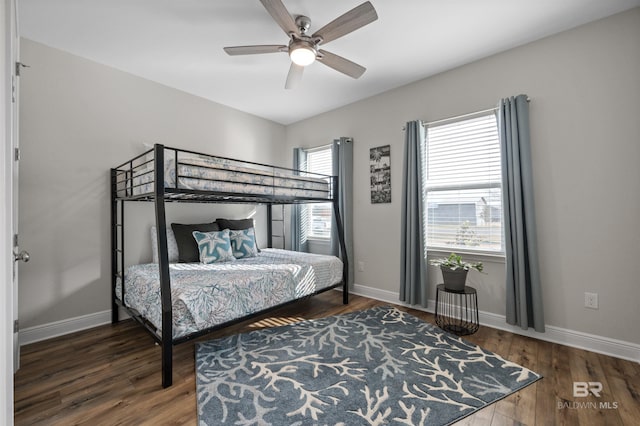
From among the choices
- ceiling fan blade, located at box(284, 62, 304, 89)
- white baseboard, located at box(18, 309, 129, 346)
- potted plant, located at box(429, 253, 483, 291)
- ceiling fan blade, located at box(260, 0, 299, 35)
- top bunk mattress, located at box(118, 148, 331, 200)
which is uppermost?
ceiling fan blade, located at box(260, 0, 299, 35)

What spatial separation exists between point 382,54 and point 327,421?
295 cm

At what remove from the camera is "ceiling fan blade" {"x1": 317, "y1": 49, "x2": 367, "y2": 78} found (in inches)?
89.7

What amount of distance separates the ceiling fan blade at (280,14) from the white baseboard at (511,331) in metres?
2.93

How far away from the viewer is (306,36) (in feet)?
6.92

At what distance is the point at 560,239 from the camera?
8.01ft

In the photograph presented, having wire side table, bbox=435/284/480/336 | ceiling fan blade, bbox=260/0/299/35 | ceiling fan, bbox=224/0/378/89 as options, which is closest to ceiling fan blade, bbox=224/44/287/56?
ceiling fan, bbox=224/0/378/89

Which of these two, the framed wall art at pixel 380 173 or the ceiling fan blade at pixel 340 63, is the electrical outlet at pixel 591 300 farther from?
the ceiling fan blade at pixel 340 63

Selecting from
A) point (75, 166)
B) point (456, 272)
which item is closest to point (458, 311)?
point (456, 272)

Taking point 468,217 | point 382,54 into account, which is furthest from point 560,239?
point 382,54

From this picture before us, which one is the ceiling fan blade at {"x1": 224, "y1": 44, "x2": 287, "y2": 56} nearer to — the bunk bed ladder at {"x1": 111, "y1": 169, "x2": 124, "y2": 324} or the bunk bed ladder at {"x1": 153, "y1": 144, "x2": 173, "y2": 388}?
the bunk bed ladder at {"x1": 153, "y1": 144, "x2": 173, "y2": 388}

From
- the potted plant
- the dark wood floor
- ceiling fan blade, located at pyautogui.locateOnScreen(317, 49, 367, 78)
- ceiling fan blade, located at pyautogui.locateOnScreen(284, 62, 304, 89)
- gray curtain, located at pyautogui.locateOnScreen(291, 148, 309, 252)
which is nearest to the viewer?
the dark wood floor

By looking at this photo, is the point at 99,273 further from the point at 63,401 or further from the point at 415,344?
the point at 415,344

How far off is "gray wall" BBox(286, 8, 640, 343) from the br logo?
65 centimetres

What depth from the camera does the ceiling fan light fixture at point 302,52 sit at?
2.13 m
